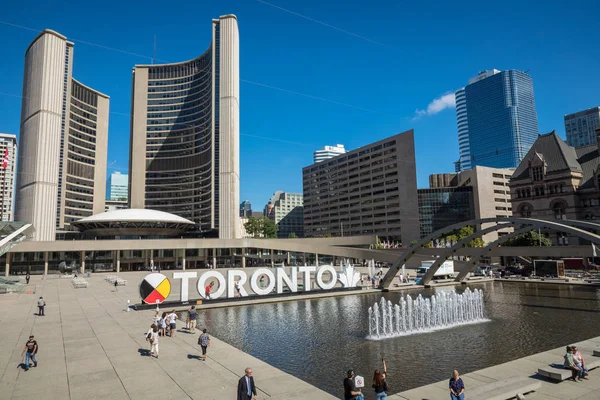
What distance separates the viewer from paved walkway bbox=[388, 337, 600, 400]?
40.1 feet

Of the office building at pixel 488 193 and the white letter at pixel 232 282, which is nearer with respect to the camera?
the white letter at pixel 232 282

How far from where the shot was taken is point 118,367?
16.0 meters

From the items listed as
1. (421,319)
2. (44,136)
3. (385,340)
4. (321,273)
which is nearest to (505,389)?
(385,340)

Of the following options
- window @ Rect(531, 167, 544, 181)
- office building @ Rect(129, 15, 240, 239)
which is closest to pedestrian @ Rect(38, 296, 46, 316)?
office building @ Rect(129, 15, 240, 239)

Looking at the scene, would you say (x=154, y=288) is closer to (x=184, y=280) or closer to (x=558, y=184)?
(x=184, y=280)

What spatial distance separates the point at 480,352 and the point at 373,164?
13725 centimetres

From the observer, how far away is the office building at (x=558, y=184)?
268 ft

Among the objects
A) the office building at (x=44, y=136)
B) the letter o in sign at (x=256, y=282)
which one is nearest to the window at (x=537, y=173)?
the letter o in sign at (x=256, y=282)

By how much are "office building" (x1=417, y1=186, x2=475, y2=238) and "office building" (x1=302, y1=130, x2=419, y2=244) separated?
457 cm

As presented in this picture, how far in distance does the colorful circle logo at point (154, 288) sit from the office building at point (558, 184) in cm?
8462

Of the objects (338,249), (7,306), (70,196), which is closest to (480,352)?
(7,306)

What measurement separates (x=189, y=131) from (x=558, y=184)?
415ft

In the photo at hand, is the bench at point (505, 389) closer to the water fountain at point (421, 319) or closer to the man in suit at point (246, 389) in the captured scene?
the man in suit at point (246, 389)

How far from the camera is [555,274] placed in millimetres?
54438
